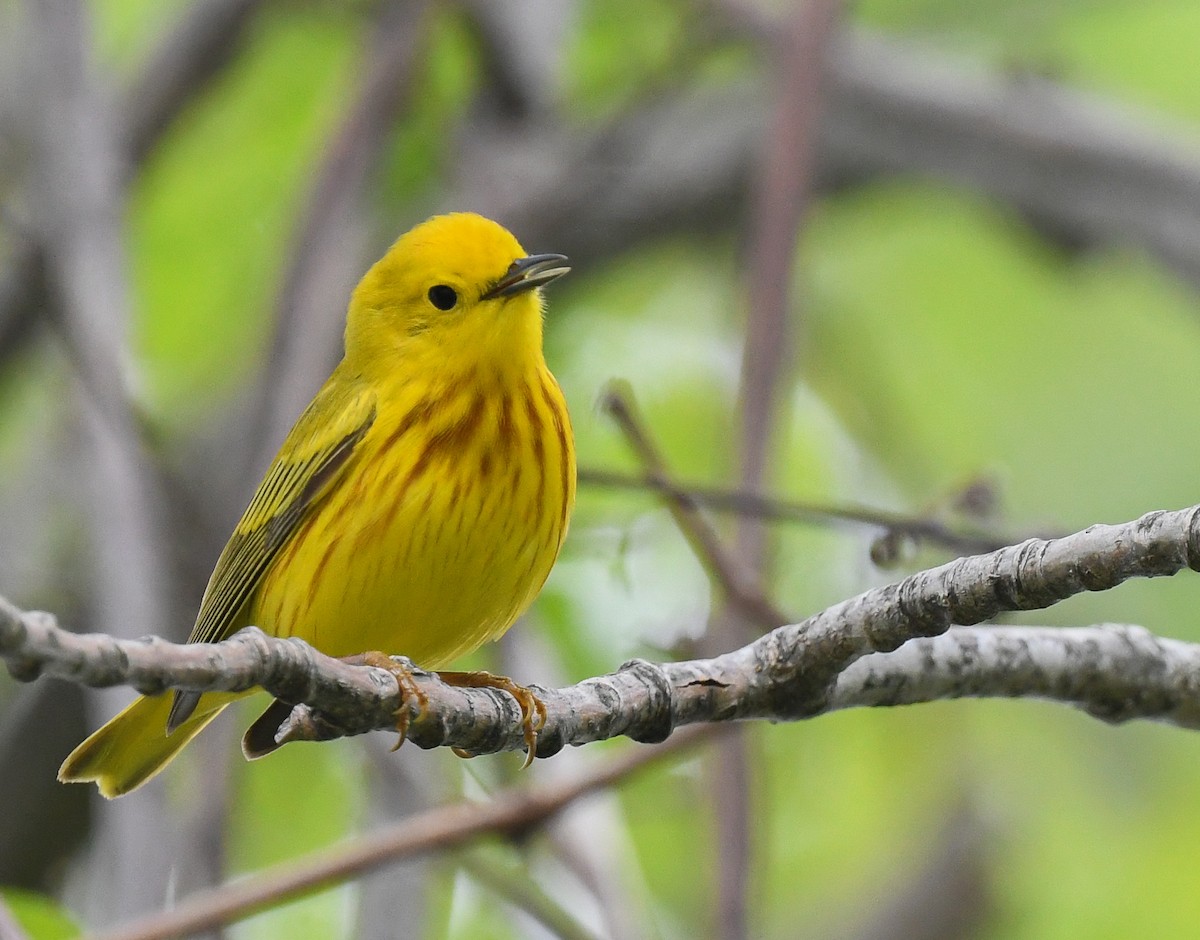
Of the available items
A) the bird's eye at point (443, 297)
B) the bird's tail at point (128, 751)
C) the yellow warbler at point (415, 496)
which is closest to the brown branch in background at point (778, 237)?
the yellow warbler at point (415, 496)

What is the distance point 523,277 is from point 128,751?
47.6 inches

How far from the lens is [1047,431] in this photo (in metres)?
5.85

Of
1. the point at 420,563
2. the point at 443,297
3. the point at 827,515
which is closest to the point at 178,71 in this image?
the point at 443,297

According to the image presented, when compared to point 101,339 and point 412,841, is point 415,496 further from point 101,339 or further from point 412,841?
point 101,339

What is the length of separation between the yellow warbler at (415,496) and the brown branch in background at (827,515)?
0.63 feet

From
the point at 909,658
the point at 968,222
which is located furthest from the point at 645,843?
the point at 909,658

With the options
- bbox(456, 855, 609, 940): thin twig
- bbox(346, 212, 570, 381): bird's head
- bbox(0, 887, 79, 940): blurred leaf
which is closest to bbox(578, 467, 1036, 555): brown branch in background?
bbox(346, 212, 570, 381): bird's head

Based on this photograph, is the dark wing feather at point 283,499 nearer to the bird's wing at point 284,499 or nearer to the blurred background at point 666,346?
the bird's wing at point 284,499

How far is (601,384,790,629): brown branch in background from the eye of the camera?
290 centimetres

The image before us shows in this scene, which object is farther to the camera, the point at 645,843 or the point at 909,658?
the point at 645,843

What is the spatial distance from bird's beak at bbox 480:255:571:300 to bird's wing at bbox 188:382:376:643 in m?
0.34

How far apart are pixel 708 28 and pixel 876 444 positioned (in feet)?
5.09

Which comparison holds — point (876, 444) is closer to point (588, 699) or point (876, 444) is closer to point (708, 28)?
point (708, 28)

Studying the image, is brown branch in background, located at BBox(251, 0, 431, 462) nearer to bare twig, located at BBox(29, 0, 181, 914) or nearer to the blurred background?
the blurred background
